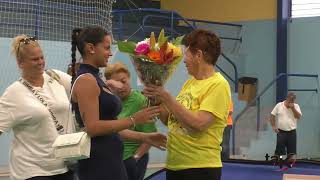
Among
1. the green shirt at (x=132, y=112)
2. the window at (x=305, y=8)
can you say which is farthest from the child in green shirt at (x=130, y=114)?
the window at (x=305, y=8)

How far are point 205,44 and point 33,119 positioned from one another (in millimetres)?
1082

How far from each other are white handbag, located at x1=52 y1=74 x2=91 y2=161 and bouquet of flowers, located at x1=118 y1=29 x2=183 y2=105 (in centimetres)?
34

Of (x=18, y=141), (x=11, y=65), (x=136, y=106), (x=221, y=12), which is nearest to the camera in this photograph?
Answer: (x=18, y=141)

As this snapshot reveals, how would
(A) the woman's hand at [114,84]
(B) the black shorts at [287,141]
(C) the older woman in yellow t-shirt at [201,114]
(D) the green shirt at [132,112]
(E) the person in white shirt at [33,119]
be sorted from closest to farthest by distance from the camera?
(C) the older woman in yellow t-shirt at [201,114]
(E) the person in white shirt at [33,119]
(A) the woman's hand at [114,84]
(D) the green shirt at [132,112]
(B) the black shorts at [287,141]

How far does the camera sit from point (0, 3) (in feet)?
28.4

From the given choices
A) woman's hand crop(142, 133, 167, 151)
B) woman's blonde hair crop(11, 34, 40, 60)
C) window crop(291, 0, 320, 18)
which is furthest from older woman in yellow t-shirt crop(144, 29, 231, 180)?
window crop(291, 0, 320, 18)


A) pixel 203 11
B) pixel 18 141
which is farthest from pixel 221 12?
pixel 18 141

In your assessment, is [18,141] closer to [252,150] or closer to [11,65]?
[11,65]

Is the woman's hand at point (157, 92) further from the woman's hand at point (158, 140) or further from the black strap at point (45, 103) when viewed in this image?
the black strap at point (45, 103)

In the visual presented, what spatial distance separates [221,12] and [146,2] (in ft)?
6.78

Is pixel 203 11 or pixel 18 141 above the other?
pixel 203 11

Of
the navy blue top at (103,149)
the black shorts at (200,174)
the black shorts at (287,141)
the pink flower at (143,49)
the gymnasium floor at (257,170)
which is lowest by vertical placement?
the black shorts at (287,141)

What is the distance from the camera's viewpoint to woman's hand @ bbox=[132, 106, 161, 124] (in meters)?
2.99

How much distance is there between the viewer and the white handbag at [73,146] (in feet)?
9.62
